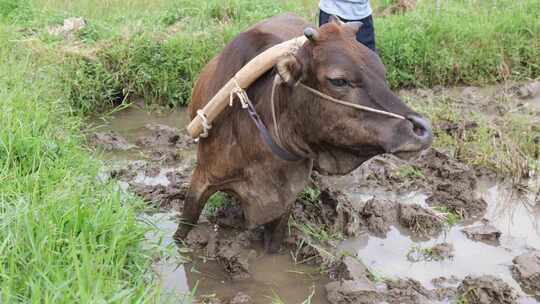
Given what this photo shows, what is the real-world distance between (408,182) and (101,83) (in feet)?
10.5

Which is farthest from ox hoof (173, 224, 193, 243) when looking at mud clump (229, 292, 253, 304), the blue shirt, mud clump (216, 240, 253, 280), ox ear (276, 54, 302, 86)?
the blue shirt

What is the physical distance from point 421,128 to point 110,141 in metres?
Result: 3.62

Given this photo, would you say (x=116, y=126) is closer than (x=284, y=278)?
No

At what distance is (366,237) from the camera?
4535 millimetres

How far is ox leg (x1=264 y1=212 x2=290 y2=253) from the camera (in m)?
4.18

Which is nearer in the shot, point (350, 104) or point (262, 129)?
point (350, 104)

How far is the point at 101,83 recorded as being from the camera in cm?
654

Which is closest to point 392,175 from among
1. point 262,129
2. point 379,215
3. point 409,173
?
point 409,173

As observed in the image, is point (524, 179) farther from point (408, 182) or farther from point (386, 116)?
point (386, 116)

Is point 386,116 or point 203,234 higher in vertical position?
point 386,116

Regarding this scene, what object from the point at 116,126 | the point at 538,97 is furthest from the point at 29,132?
the point at 538,97

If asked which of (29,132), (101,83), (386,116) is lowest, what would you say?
(101,83)

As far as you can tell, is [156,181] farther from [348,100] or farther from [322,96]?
[348,100]

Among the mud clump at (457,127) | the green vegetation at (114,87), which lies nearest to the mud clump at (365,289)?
the green vegetation at (114,87)
